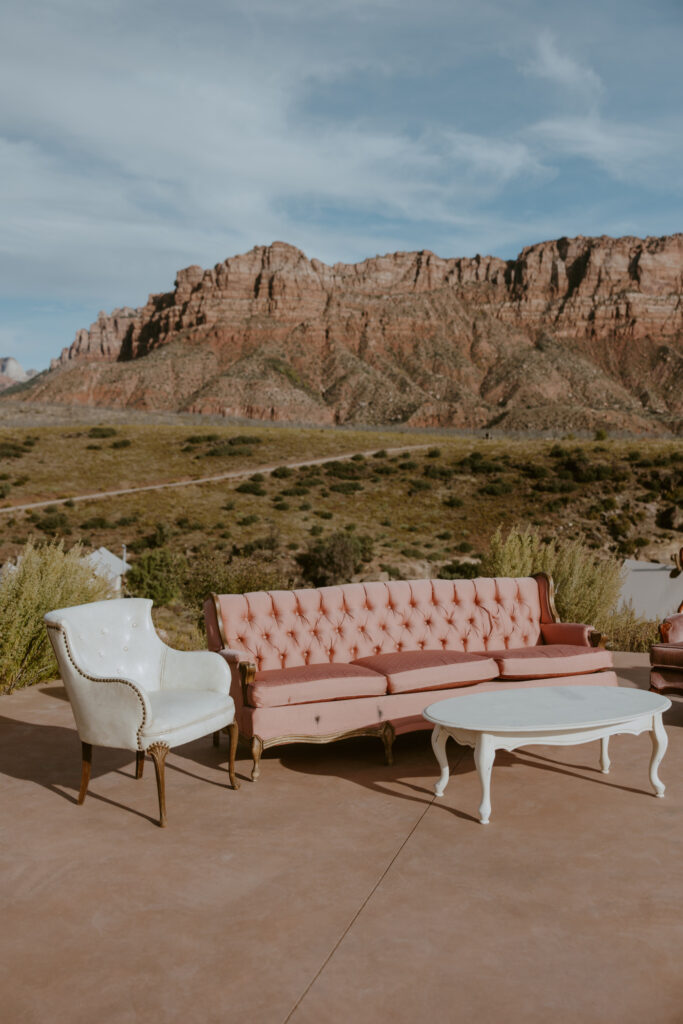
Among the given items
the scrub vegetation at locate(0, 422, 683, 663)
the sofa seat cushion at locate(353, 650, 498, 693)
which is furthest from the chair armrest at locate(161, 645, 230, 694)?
the scrub vegetation at locate(0, 422, 683, 663)

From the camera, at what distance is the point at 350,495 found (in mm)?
35344

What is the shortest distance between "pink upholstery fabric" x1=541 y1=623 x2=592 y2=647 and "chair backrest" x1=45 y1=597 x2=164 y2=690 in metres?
3.17

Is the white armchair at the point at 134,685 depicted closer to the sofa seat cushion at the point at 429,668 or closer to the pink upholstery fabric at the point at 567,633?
the sofa seat cushion at the point at 429,668

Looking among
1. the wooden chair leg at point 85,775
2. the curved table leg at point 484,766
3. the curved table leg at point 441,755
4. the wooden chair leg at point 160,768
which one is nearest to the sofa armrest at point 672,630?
the curved table leg at point 441,755

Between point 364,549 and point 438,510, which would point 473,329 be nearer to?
point 438,510

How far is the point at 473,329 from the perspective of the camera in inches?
3553

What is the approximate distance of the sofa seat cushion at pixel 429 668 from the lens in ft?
16.6

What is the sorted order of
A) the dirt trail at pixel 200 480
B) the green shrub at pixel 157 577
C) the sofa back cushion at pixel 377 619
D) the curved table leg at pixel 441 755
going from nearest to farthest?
the curved table leg at pixel 441 755
the sofa back cushion at pixel 377 619
the green shrub at pixel 157 577
the dirt trail at pixel 200 480

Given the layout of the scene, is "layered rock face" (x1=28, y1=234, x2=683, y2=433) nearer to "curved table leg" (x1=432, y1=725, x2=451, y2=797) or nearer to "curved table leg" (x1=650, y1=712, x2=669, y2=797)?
"curved table leg" (x1=650, y1=712, x2=669, y2=797)

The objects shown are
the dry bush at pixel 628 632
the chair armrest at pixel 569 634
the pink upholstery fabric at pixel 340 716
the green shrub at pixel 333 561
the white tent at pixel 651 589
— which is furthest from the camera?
the green shrub at pixel 333 561

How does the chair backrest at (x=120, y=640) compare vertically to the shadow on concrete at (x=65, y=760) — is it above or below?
above

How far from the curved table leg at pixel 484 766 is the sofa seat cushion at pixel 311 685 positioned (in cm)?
117

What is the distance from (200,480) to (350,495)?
7.29 metres

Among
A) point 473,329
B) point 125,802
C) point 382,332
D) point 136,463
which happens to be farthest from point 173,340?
point 125,802
